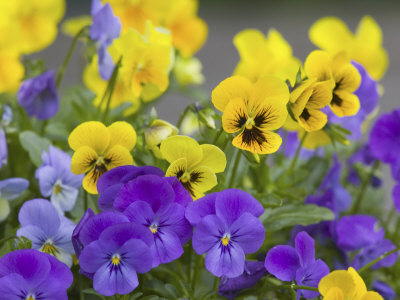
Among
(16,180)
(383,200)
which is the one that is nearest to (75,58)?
(383,200)

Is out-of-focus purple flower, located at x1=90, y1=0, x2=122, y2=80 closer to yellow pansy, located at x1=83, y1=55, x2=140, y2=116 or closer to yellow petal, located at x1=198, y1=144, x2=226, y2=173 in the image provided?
yellow pansy, located at x1=83, y1=55, x2=140, y2=116

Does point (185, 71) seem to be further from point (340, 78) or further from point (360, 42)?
point (340, 78)

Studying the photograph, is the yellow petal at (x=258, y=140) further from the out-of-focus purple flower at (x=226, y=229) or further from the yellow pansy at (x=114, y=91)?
the yellow pansy at (x=114, y=91)

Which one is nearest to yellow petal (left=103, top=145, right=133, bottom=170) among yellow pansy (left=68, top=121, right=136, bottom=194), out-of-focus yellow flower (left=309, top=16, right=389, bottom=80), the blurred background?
yellow pansy (left=68, top=121, right=136, bottom=194)

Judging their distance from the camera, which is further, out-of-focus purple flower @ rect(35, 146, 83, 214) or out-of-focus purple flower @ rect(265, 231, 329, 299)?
out-of-focus purple flower @ rect(35, 146, 83, 214)

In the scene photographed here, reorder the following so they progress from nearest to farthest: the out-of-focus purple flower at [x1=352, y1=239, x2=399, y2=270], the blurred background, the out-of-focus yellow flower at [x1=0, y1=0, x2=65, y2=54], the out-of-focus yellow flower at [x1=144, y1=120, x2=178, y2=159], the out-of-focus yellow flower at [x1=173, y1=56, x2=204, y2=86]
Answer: the out-of-focus yellow flower at [x1=144, y1=120, x2=178, y2=159] < the out-of-focus purple flower at [x1=352, y1=239, x2=399, y2=270] < the out-of-focus yellow flower at [x1=0, y1=0, x2=65, y2=54] < the out-of-focus yellow flower at [x1=173, y1=56, x2=204, y2=86] < the blurred background

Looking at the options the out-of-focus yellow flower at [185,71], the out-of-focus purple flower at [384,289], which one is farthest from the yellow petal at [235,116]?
the out-of-focus yellow flower at [185,71]
